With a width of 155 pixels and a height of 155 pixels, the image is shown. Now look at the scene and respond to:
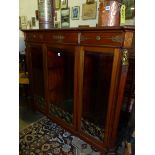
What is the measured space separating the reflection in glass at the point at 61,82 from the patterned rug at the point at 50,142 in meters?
0.20

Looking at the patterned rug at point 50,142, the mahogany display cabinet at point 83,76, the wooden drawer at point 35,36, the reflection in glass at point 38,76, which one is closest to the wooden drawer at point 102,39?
the mahogany display cabinet at point 83,76

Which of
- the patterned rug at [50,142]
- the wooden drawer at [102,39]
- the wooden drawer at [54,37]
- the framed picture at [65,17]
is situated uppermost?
the framed picture at [65,17]

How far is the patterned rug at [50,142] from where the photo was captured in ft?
5.39

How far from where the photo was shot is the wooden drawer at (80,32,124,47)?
1.17 metres

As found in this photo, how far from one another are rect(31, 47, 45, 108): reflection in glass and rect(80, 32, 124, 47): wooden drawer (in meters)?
0.75

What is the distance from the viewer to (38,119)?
223cm

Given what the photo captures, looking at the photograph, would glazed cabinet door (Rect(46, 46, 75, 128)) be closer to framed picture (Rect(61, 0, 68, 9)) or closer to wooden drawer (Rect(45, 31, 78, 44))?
wooden drawer (Rect(45, 31, 78, 44))

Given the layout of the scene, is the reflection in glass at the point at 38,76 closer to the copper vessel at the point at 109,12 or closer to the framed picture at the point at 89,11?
the framed picture at the point at 89,11

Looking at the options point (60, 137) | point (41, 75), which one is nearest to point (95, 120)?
point (60, 137)

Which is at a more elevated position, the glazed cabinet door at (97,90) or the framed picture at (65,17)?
the framed picture at (65,17)

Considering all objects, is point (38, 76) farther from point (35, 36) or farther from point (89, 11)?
point (89, 11)

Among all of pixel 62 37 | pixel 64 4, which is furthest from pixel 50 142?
pixel 64 4
